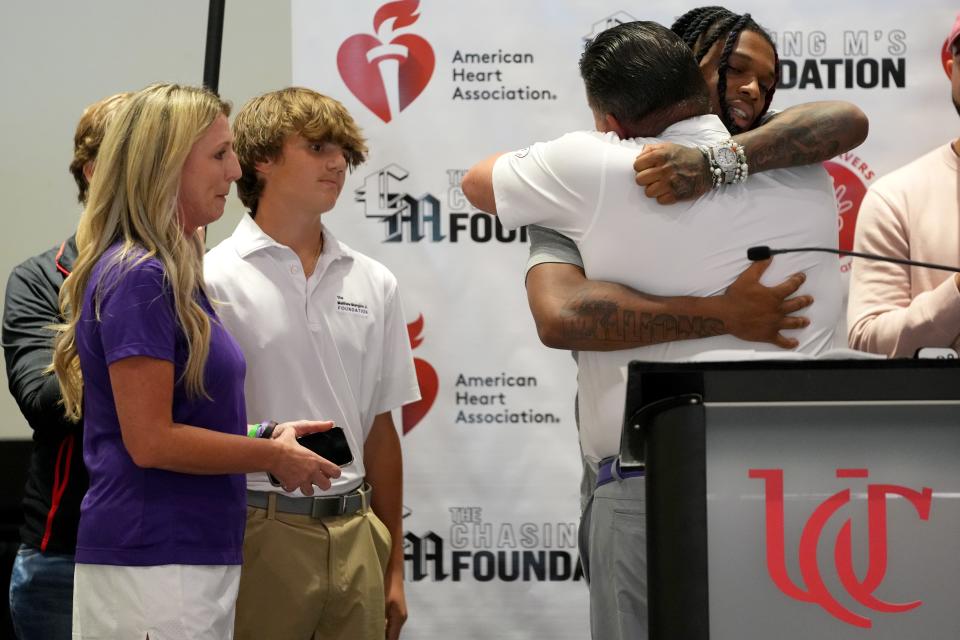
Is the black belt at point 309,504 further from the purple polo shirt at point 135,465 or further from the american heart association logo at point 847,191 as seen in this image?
the american heart association logo at point 847,191

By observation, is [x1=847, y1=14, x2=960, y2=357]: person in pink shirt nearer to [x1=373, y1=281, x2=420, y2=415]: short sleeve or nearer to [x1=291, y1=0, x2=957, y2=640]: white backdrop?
[x1=291, y1=0, x2=957, y2=640]: white backdrop

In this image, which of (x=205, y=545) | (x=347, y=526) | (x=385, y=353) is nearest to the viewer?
(x=205, y=545)

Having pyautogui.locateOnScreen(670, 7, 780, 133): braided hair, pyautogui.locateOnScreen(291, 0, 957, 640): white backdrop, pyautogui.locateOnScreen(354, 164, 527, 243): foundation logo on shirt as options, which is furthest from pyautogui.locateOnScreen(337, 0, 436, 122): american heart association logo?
pyautogui.locateOnScreen(670, 7, 780, 133): braided hair

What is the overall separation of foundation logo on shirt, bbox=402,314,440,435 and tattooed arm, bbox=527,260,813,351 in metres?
1.04

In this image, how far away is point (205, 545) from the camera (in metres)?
1.75

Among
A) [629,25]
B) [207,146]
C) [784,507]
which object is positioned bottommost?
[784,507]

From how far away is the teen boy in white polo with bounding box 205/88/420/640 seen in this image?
88.7 inches

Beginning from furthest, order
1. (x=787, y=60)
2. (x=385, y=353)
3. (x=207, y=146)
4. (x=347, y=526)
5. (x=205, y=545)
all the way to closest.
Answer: (x=787, y=60), (x=385, y=353), (x=347, y=526), (x=207, y=146), (x=205, y=545)

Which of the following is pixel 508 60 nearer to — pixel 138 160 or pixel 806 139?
pixel 806 139

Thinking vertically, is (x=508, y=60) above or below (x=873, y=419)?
above

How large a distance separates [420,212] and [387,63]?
1.38 ft

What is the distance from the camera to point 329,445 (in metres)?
2.02

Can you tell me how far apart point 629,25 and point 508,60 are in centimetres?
96

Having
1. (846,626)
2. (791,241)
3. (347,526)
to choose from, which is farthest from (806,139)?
(347,526)
